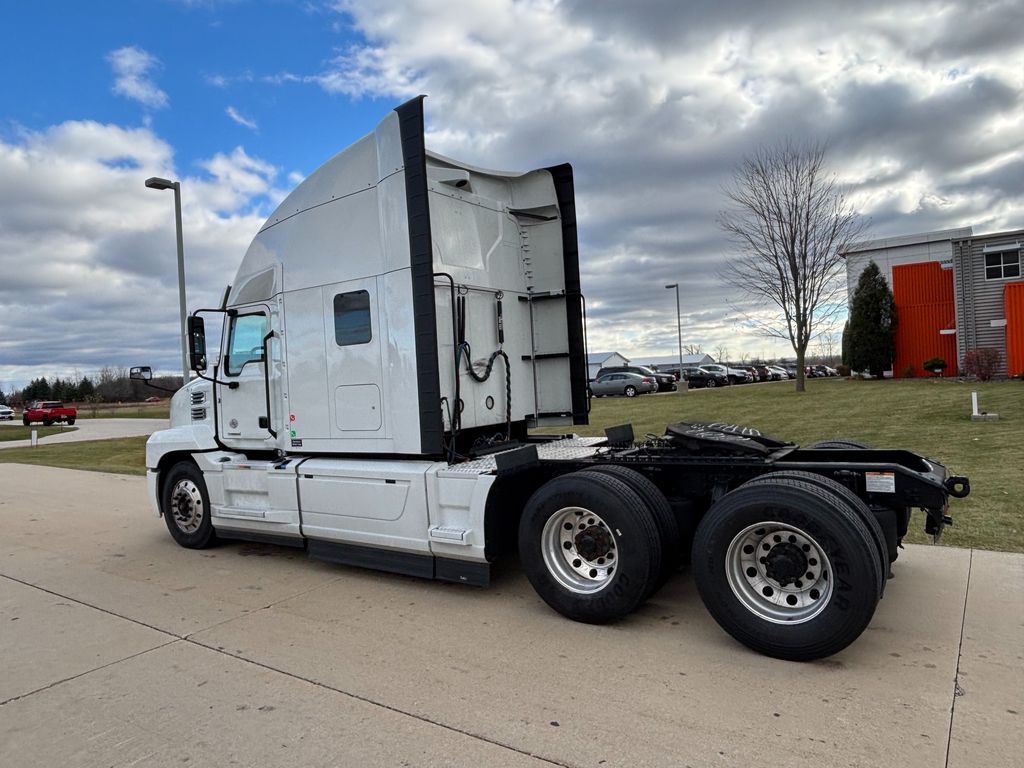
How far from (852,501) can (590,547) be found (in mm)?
1644

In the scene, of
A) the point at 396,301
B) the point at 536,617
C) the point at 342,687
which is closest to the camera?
the point at 342,687

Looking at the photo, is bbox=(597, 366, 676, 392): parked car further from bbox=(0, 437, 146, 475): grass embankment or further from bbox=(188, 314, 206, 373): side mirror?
bbox=(188, 314, 206, 373): side mirror

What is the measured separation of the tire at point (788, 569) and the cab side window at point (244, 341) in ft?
15.1

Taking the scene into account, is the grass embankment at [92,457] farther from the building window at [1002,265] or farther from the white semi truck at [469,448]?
the building window at [1002,265]

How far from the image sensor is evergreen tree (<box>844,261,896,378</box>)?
32.3 meters

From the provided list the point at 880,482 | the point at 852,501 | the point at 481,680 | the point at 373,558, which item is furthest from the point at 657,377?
the point at 481,680

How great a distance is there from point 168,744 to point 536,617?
7.78 ft

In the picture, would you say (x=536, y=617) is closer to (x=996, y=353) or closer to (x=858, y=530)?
(x=858, y=530)

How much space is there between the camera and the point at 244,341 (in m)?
6.80

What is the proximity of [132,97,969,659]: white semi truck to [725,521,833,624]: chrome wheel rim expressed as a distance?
0.04 ft

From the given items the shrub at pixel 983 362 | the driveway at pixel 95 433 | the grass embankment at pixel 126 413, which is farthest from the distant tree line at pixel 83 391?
the shrub at pixel 983 362

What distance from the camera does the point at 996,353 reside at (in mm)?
25938

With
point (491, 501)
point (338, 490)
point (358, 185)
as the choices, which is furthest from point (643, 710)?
point (358, 185)

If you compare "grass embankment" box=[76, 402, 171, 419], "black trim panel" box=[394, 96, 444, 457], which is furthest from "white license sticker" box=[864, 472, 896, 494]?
"grass embankment" box=[76, 402, 171, 419]
